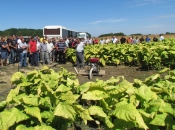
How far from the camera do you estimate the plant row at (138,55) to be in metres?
11.7

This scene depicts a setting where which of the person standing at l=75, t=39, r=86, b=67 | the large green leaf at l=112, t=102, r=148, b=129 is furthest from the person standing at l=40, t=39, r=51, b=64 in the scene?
the large green leaf at l=112, t=102, r=148, b=129

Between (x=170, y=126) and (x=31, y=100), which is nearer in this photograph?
(x=170, y=126)

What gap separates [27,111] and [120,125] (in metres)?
0.95

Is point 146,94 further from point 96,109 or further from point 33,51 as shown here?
point 33,51

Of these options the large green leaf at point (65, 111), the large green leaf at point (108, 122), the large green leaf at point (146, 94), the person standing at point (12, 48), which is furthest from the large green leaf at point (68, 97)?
the person standing at point (12, 48)

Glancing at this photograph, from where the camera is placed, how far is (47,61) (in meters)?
16.5

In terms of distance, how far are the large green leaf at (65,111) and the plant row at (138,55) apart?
396 inches

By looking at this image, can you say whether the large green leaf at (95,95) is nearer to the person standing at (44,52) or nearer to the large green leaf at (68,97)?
the large green leaf at (68,97)

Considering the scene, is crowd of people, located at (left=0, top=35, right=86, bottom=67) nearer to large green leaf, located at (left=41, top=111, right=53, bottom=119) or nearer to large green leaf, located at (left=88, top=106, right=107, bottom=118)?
large green leaf, located at (left=41, top=111, right=53, bottom=119)

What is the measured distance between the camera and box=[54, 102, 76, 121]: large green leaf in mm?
2184

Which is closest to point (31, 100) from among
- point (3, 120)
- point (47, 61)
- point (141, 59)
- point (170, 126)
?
point (3, 120)

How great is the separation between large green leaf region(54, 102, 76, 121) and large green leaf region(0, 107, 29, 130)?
395 millimetres

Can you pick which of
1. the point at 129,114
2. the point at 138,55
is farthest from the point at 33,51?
the point at 129,114

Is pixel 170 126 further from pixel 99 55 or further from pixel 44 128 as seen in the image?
pixel 99 55
